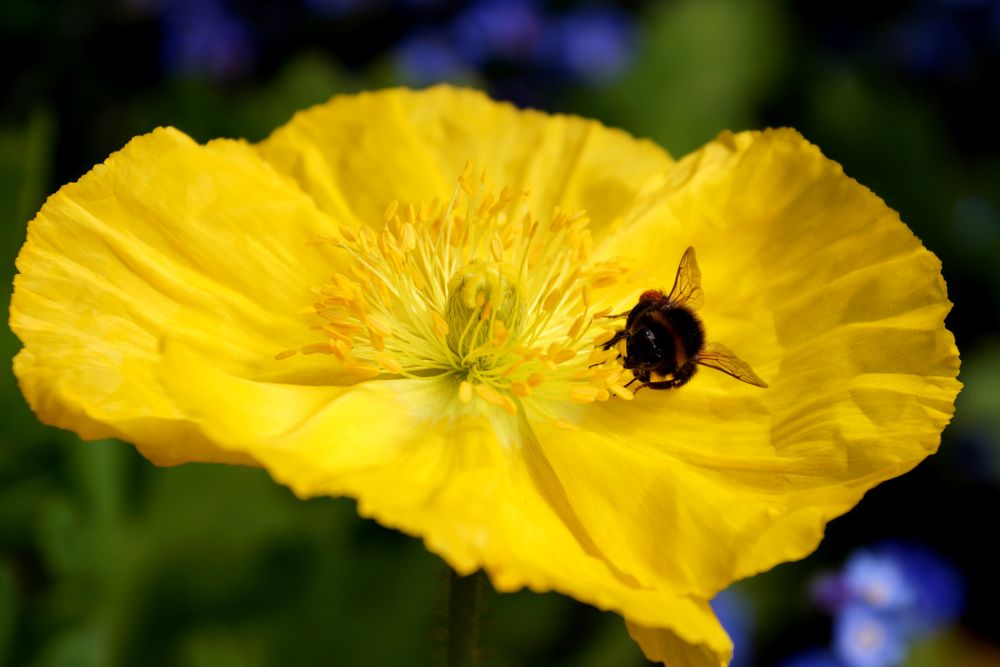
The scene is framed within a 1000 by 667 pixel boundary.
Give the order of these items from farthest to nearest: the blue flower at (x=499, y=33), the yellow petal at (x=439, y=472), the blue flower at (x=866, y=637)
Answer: the blue flower at (x=499, y=33)
the blue flower at (x=866, y=637)
the yellow petal at (x=439, y=472)

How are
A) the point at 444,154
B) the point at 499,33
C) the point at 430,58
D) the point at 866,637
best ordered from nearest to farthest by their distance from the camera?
the point at 444,154, the point at 866,637, the point at 430,58, the point at 499,33

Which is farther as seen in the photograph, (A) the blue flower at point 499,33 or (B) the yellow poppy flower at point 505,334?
(A) the blue flower at point 499,33

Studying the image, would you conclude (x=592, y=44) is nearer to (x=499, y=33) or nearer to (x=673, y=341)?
(x=499, y=33)

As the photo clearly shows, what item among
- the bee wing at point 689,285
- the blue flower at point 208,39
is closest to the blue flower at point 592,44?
the blue flower at point 208,39

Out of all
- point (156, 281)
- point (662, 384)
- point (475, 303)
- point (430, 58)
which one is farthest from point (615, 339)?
point (430, 58)

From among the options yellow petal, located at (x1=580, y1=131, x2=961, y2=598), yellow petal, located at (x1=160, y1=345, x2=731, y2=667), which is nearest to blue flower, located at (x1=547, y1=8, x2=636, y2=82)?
yellow petal, located at (x1=580, y1=131, x2=961, y2=598)

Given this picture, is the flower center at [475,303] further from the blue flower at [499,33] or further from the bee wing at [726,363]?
the blue flower at [499,33]

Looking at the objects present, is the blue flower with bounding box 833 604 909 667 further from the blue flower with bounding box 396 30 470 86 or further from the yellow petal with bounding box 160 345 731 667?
the blue flower with bounding box 396 30 470 86

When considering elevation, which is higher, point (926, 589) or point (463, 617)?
point (463, 617)
